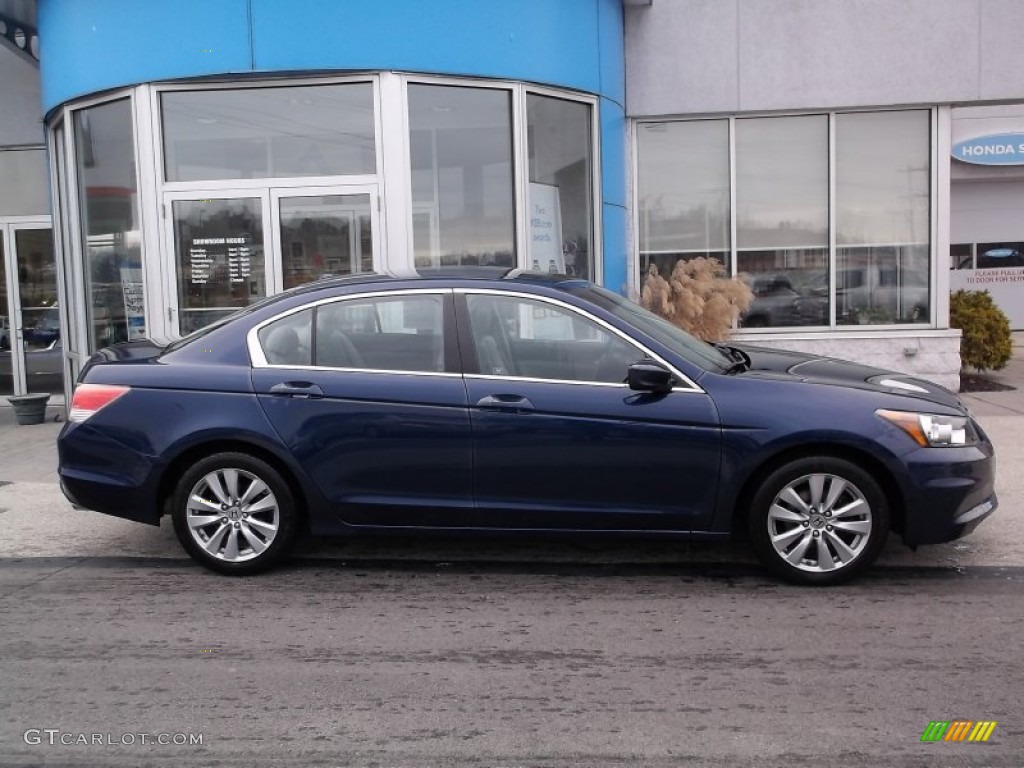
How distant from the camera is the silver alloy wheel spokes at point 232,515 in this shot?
559 centimetres

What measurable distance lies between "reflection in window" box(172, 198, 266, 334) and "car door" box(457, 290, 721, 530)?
477 centimetres

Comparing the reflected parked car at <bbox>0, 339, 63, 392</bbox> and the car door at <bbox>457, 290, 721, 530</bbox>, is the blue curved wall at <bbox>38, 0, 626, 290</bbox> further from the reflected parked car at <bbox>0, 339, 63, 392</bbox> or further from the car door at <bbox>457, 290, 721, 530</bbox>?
the car door at <bbox>457, 290, 721, 530</bbox>

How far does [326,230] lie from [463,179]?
1443mm

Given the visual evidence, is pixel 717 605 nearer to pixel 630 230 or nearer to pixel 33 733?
pixel 33 733

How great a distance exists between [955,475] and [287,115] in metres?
6.94

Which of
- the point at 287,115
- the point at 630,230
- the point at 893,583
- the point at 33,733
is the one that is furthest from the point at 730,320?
the point at 33,733

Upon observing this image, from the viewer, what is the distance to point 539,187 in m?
10.4

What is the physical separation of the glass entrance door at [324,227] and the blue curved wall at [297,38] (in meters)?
1.14

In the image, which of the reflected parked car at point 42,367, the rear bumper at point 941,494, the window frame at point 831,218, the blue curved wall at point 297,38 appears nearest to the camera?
the rear bumper at point 941,494

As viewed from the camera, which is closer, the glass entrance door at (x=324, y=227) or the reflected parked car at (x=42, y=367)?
the glass entrance door at (x=324, y=227)

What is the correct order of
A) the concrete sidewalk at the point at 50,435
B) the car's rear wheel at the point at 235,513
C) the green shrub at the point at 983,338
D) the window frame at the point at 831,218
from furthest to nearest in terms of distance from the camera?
the green shrub at the point at 983,338 < the window frame at the point at 831,218 < the concrete sidewalk at the point at 50,435 < the car's rear wheel at the point at 235,513

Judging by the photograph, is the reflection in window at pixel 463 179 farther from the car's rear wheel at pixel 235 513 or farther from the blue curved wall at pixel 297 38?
the car's rear wheel at pixel 235 513

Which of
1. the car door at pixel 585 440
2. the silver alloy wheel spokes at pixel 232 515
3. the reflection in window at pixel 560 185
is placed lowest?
the silver alloy wheel spokes at pixel 232 515

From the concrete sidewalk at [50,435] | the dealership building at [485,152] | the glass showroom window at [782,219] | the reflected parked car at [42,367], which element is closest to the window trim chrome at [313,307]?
the concrete sidewalk at [50,435]
